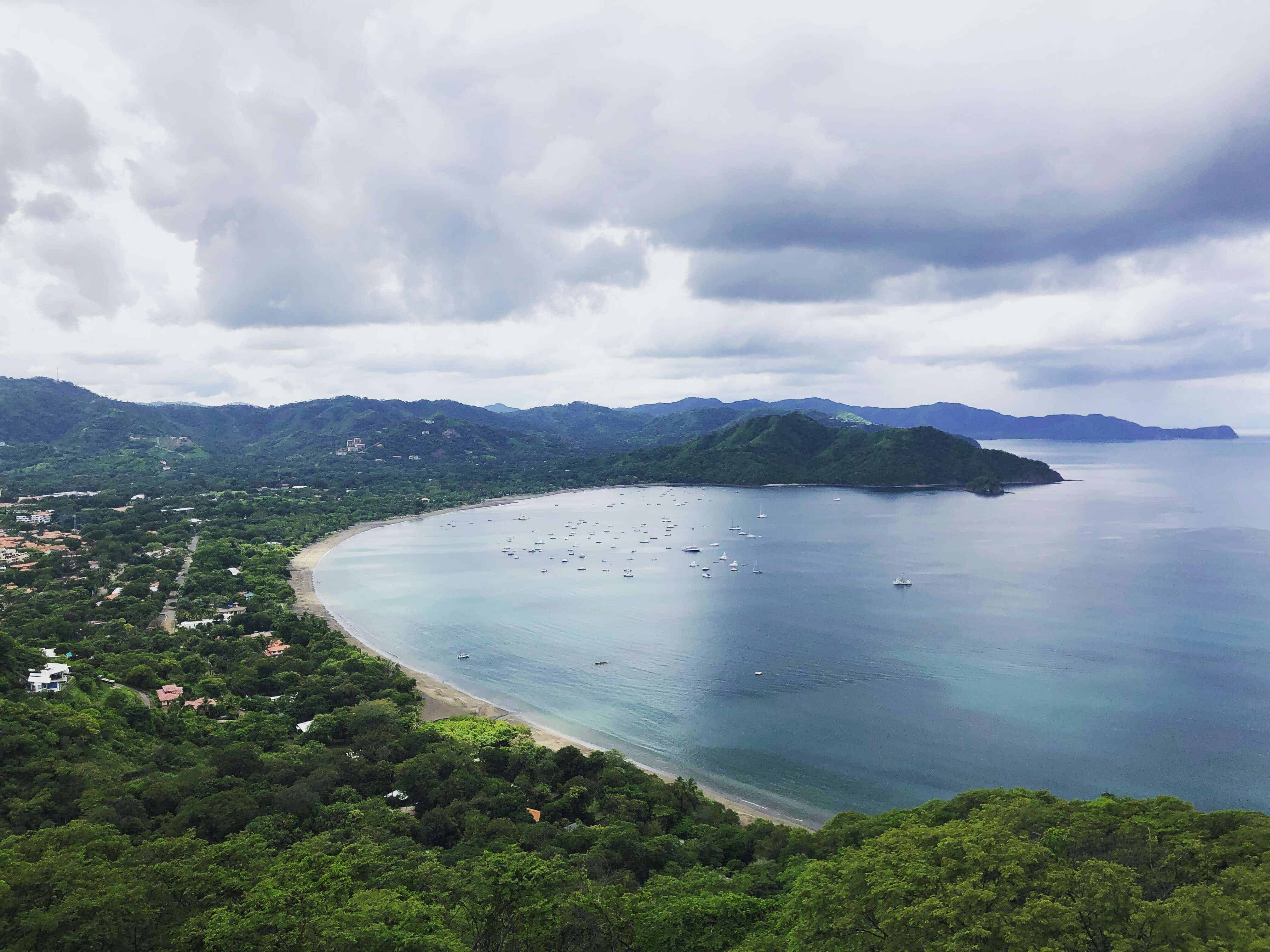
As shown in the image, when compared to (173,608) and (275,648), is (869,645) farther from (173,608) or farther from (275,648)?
(173,608)

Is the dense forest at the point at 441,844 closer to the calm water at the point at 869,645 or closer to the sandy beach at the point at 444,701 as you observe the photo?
the sandy beach at the point at 444,701

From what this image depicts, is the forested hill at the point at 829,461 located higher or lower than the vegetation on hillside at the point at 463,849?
higher

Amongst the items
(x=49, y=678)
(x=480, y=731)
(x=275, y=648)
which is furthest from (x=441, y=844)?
(x=275, y=648)

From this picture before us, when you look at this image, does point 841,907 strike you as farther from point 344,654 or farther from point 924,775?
point 344,654

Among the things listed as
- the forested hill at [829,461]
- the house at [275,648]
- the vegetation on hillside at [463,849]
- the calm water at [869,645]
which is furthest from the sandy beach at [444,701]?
the forested hill at [829,461]

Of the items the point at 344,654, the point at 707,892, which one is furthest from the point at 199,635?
the point at 707,892

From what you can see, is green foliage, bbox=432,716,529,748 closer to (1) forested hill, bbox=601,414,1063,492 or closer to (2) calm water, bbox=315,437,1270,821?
(2) calm water, bbox=315,437,1270,821
